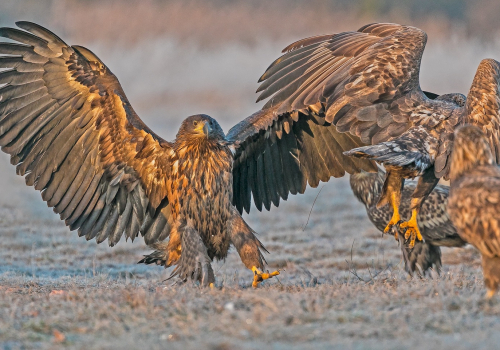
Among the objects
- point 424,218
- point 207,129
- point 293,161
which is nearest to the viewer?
point 207,129

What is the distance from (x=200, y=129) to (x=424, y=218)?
4.12 m

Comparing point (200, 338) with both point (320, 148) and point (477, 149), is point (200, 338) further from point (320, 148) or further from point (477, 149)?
point (320, 148)

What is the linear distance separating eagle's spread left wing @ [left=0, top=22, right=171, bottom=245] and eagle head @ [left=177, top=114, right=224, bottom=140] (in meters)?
0.28

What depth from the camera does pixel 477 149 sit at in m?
6.48

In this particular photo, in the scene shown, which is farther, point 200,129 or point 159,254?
point 159,254

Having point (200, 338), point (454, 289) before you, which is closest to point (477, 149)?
point (454, 289)

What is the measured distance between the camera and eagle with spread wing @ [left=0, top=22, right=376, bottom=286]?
26.9 ft

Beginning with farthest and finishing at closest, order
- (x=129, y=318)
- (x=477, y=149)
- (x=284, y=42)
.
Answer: (x=284, y=42), (x=477, y=149), (x=129, y=318)

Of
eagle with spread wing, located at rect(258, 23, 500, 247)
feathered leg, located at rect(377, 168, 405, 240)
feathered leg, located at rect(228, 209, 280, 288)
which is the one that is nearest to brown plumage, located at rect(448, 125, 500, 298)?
eagle with spread wing, located at rect(258, 23, 500, 247)

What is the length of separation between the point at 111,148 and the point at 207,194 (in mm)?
1136

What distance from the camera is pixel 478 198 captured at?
237 inches

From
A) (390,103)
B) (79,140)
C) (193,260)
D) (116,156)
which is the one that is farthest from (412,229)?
(79,140)

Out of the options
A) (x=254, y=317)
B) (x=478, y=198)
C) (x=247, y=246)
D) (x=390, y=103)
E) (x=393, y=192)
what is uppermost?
(x=390, y=103)

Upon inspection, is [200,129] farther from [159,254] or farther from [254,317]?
[254,317]
